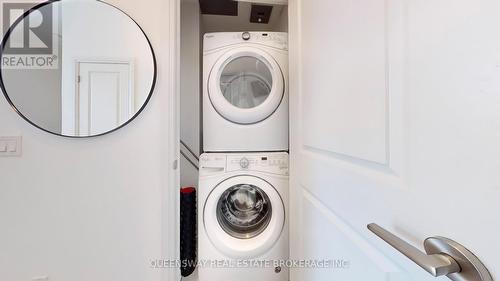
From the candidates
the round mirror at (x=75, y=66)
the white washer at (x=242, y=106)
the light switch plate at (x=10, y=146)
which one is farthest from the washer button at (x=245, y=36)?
the light switch plate at (x=10, y=146)

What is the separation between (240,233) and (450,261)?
1.31 m

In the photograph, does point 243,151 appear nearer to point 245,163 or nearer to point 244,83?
point 245,163

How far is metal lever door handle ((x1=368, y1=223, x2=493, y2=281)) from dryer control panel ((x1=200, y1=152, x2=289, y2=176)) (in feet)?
3.54

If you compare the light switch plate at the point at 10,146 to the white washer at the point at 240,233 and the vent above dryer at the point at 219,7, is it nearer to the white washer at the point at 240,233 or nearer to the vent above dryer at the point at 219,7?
the white washer at the point at 240,233

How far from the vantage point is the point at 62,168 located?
1.19 meters

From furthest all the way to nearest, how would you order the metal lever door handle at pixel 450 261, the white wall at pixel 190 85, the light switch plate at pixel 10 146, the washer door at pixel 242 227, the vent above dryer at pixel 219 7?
the white wall at pixel 190 85, the vent above dryer at pixel 219 7, the washer door at pixel 242 227, the light switch plate at pixel 10 146, the metal lever door handle at pixel 450 261

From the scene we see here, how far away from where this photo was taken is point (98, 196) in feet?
3.99

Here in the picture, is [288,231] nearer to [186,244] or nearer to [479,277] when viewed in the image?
[186,244]

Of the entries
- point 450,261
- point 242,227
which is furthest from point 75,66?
point 450,261

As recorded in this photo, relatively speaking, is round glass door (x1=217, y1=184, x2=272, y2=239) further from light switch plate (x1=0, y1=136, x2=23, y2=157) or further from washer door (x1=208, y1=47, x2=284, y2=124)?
light switch plate (x1=0, y1=136, x2=23, y2=157)

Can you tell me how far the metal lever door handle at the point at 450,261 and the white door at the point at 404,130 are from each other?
0.01 meters

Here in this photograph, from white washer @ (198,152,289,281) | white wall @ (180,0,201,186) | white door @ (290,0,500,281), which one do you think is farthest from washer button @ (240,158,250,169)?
white wall @ (180,0,201,186)

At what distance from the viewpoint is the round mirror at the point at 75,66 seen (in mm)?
1147

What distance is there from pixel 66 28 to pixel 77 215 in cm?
101
